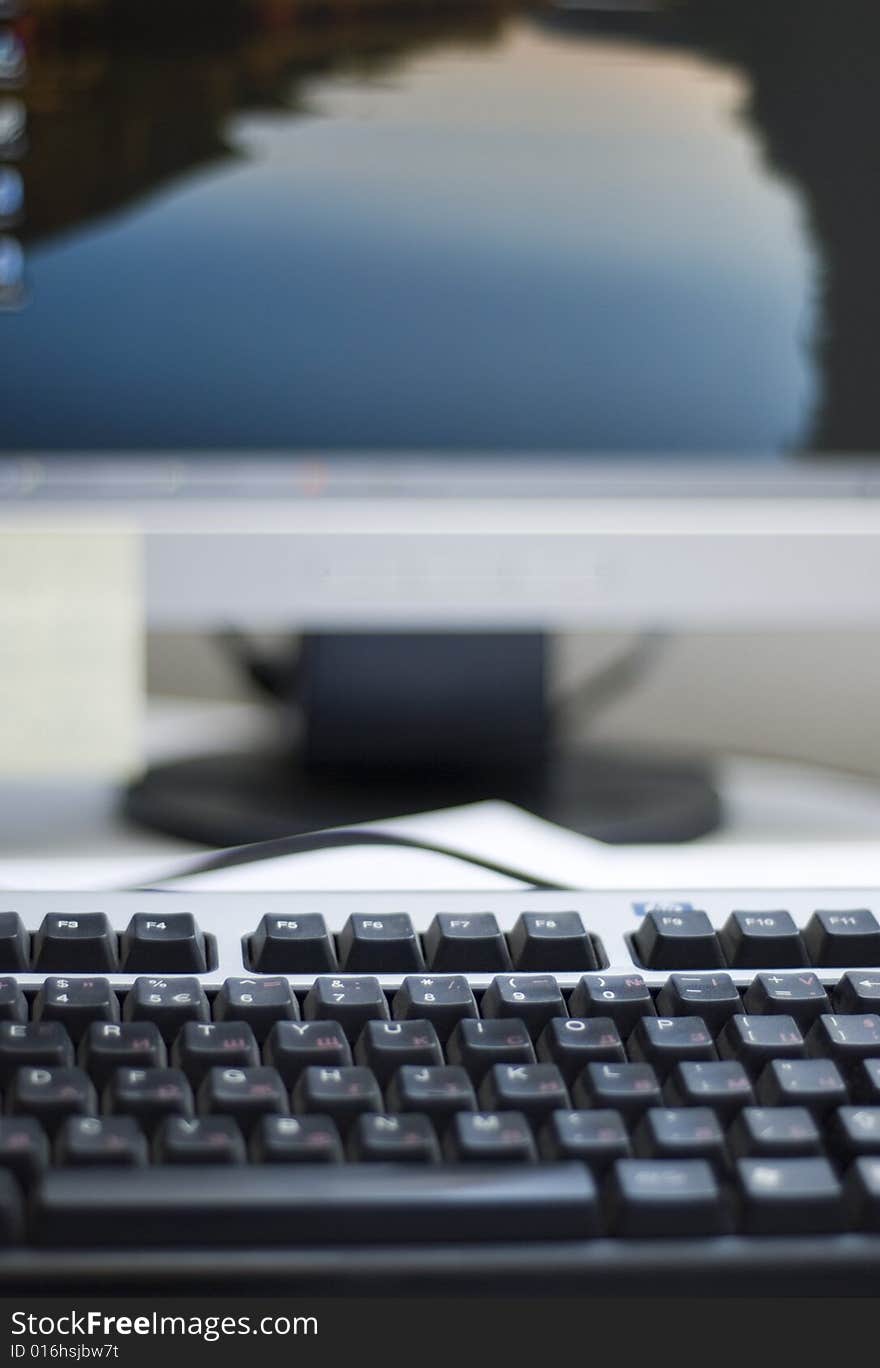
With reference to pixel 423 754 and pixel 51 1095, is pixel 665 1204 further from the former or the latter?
pixel 423 754

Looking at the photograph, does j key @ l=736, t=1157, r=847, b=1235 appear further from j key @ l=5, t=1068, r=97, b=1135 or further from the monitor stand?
the monitor stand

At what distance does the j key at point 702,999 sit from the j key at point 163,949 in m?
0.12

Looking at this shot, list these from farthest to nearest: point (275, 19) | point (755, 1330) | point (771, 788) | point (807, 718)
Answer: point (807, 718) → point (771, 788) → point (275, 19) → point (755, 1330)

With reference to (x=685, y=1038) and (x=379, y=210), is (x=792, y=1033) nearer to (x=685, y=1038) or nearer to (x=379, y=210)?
(x=685, y=1038)

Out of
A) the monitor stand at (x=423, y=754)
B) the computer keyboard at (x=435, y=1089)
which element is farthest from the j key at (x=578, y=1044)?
the monitor stand at (x=423, y=754)

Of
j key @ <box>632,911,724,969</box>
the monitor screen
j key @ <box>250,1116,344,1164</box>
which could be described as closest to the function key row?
j key @ <box>632,911,724,969</box>

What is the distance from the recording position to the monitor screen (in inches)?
19.0

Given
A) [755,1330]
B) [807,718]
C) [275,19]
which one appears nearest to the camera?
[755,1330]

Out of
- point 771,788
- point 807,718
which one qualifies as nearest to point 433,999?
point 771,788

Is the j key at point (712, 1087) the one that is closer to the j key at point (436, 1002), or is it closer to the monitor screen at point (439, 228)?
the j key at point (436, 1002)

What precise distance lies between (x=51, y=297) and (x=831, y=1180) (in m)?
0.39

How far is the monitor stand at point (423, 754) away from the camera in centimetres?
56

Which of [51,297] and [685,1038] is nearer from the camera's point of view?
[685,1038]

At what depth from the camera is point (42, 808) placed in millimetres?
574
